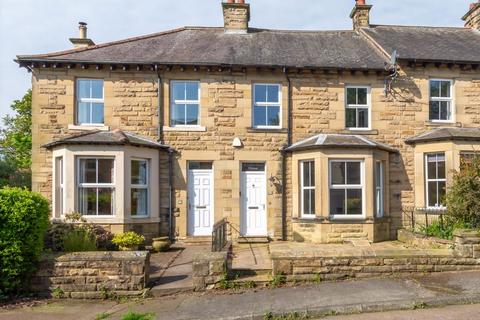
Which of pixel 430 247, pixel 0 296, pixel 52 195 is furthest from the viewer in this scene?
pixel 52 195

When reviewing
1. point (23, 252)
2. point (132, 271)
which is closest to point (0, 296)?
point (23, 252)

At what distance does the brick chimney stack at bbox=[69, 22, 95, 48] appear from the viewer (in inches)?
592

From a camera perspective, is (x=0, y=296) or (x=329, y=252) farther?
(x=329, y=252)

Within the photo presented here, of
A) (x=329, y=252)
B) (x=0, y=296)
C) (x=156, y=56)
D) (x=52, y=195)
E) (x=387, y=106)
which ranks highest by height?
(x=156, y=56)

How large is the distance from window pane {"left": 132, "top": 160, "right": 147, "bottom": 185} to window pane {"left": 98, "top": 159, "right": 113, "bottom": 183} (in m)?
0.71

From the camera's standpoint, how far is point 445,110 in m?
13.8

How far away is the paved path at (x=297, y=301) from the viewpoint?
6289 mm

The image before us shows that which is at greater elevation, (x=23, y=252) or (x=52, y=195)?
(x=52, y=195)

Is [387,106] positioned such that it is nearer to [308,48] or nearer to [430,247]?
[308,48]

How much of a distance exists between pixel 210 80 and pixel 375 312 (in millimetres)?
9180

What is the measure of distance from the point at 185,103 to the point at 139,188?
3.22 metres

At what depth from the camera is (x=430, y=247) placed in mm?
10188

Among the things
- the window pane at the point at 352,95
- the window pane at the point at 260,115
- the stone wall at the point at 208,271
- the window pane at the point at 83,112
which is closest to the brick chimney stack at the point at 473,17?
the window pane at the point at 352,95

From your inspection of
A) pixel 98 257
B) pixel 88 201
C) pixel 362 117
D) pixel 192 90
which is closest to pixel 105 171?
pixel 88 201
